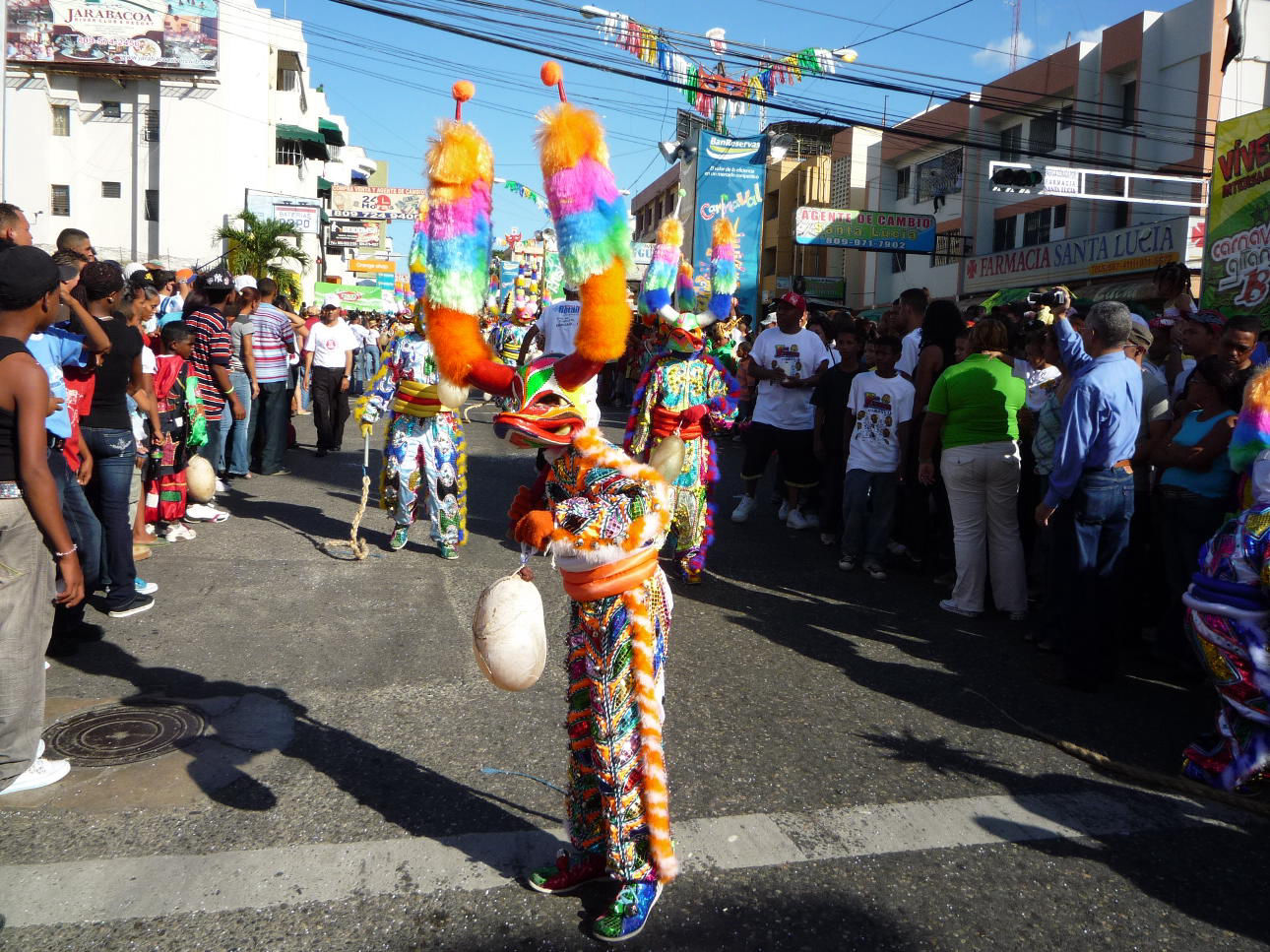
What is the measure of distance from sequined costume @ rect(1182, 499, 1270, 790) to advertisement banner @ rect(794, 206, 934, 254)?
74.3ft

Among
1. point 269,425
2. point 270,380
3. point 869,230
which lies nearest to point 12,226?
point 270,380

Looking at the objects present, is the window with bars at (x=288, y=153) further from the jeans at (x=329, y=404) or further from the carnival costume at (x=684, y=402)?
the carnival costume at (x=684, y=402)

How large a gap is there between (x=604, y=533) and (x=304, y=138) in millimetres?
48351

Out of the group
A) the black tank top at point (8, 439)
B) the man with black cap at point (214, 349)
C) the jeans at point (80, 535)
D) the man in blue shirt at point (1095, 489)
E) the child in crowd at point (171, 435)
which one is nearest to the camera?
the black tank top at point (8, 439)

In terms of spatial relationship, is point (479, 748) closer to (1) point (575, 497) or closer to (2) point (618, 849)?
(2) point (618, 849)

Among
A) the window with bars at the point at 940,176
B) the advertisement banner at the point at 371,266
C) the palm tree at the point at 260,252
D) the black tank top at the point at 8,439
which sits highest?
the window with bars at the point at 940,176

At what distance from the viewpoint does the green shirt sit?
5.84m

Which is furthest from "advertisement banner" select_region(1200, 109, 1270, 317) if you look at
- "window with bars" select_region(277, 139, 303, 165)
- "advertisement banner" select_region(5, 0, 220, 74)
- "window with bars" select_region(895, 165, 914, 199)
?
"window with bars" select_region(277, 139, 303, 165)

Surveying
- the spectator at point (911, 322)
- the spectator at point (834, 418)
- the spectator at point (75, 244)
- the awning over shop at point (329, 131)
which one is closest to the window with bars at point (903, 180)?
the spectator at point (911, 322)

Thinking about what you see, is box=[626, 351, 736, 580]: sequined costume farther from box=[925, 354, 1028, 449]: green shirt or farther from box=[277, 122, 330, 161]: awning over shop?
box=[277, 122, 330, 161]: awning over shop

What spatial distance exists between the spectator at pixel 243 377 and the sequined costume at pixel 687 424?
4.30 meters

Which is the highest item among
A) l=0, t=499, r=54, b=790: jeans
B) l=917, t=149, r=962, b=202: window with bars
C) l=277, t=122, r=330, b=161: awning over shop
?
l=277, t=122, r=330, b=161: awning over shop

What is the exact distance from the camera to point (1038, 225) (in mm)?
25891

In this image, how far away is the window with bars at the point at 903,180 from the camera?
3241 cm
